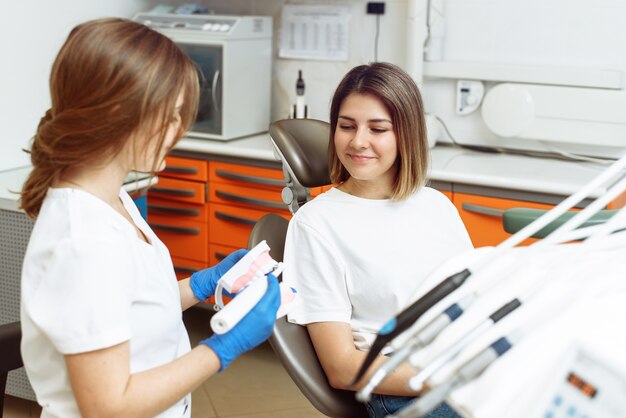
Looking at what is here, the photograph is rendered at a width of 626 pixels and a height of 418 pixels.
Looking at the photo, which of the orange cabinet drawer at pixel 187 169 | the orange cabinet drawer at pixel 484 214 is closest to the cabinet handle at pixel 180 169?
the orange cabinet drawer at pixel 187 169

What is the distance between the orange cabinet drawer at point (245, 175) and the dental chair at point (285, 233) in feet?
3.60

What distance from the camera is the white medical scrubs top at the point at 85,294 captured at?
1079 mm

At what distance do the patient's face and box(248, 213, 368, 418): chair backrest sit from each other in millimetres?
396

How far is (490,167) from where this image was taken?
2.93 m

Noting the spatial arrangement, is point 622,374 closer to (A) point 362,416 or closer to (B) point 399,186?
(A) point 362,416

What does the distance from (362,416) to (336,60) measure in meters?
2.20

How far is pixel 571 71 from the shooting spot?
120 inches

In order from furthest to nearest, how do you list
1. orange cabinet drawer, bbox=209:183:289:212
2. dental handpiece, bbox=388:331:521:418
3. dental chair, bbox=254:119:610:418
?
orange cabinet drawer, bbox=209:183:289:212 → dental chair, bbox=254:119:610:418 → dental handpiece, bbox=388:331:521:418

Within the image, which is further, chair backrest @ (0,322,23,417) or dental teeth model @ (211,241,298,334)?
chair backrest @ (0,322,23,417)

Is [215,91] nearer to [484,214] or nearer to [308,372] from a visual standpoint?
[484,214]

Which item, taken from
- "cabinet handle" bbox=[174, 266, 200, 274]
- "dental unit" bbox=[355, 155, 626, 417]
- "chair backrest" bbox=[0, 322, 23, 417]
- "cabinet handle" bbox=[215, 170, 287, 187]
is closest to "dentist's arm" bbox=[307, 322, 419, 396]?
"chair backrest" bbox=[0, 322, 23, 417]

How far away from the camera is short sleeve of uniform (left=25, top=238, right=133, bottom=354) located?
108 cm

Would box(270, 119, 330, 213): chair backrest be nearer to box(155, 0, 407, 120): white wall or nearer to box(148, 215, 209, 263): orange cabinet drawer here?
box(148, 215, 209, 263): orange cabinet drawer

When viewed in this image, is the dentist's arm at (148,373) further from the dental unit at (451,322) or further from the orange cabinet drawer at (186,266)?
the orange cabinet drawer at (186,266)
